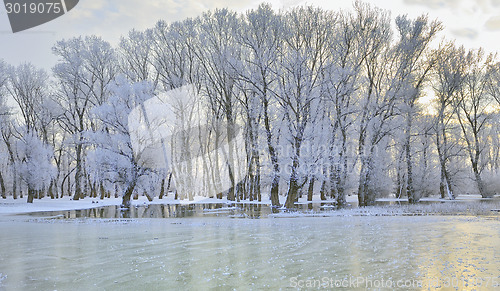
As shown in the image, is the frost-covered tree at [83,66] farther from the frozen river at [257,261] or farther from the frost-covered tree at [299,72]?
the frozen river at [257,261]

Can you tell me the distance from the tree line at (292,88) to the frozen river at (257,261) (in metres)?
12.7

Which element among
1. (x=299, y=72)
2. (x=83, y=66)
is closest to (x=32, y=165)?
(x=83, y=66)

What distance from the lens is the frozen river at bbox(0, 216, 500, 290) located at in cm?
559

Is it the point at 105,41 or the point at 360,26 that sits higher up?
the point at 105,41

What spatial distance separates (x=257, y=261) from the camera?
7.16m

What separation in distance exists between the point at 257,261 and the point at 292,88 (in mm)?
17096

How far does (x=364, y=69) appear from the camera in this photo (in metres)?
26.3

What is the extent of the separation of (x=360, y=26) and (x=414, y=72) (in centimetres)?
648

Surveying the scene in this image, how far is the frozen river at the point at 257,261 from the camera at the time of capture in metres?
5.59

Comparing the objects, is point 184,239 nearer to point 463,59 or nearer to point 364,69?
point 364,69

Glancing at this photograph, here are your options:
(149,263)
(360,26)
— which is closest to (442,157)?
(360,26)

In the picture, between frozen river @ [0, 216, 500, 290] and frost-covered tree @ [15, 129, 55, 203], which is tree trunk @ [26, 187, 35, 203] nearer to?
frost-covered tree @ [15, 129, 55, 203]

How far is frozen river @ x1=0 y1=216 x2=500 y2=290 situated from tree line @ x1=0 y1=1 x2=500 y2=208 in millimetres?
12713

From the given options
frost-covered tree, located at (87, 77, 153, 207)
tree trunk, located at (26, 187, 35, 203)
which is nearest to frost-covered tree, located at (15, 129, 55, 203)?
tree trunk, located at (26, 187, 35, 203)
